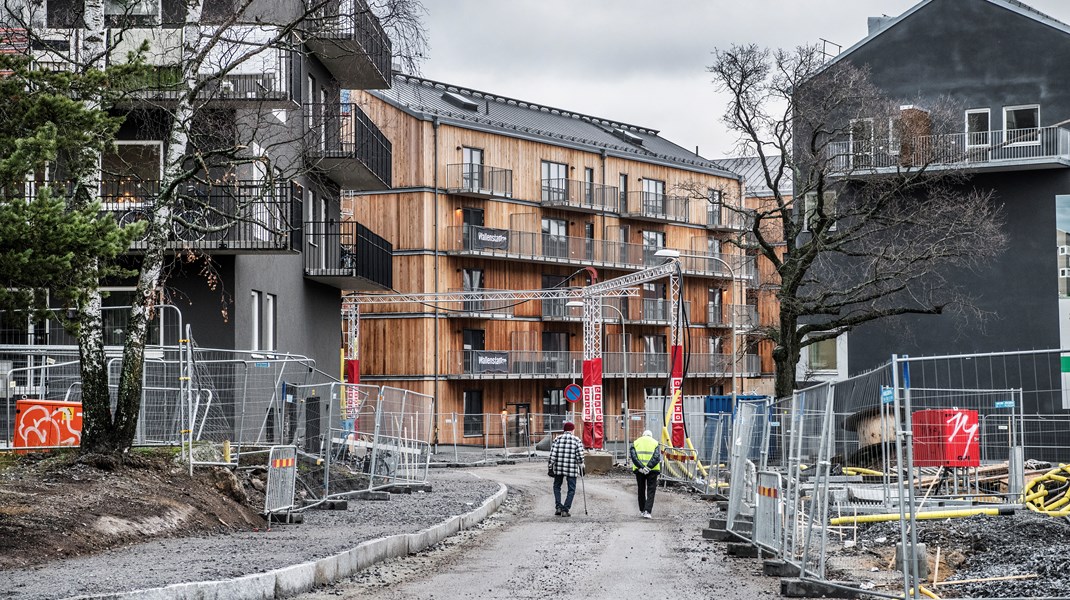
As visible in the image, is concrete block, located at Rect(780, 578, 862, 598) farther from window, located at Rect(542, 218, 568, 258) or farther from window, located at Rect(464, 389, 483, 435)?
window, located at Rect(542, 218, 568, 258)

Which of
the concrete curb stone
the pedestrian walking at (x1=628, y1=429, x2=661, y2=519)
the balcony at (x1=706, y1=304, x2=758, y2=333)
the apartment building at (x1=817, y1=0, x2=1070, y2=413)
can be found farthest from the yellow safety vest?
the balcony at (x1=706, y1=304, x2=758, y2=333)

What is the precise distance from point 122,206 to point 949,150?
26.6 metres

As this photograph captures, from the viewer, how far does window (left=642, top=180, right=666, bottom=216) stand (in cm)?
7394

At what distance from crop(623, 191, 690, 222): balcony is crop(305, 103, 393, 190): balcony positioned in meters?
35.4

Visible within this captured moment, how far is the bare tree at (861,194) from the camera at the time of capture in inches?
1459

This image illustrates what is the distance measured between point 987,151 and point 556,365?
2893 centimetres

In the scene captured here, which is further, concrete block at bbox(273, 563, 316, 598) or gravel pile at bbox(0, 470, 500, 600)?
concrete block at bbox(273, 563, 316, 598)

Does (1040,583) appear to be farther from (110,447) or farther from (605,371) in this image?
(605,371)

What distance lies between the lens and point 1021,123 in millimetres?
43344

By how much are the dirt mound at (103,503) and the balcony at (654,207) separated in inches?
2189

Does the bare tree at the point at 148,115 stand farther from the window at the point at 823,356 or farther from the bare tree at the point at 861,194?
the window at the point at 823,356

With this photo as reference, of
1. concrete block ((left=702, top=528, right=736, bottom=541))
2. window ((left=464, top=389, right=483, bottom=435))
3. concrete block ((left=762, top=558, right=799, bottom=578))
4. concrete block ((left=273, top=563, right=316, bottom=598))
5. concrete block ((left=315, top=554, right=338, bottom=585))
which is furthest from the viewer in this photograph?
window ((left=464, top=389, right=483, bottom=435))

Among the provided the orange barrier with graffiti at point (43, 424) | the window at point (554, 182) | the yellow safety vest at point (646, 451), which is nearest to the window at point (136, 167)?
the orange barrier with graffiti at point (43, 424)

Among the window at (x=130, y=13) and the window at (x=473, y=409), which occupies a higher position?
the window at (x=130, y=13)
